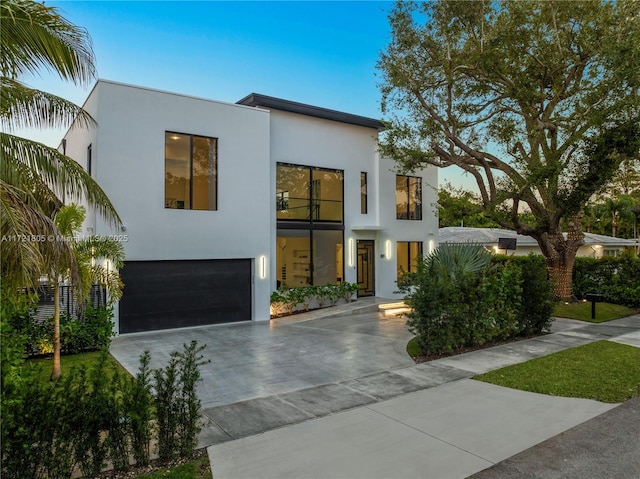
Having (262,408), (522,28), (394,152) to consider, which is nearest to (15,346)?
(262,408)

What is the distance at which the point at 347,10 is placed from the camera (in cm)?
1314

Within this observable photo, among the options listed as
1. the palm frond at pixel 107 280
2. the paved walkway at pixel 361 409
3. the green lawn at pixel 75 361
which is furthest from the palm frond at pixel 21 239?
the green lawn at pixel 75 361

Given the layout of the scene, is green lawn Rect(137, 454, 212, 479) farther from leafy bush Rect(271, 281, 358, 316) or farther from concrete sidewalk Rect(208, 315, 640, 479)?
leafy bush Rect(271, 281, 358, 316)

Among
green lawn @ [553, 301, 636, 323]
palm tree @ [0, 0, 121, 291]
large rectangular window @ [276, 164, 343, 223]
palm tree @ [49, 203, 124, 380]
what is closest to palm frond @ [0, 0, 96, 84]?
palm tree @ [0, 0, 121, 291]

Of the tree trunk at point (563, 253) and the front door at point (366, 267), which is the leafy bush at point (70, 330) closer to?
the front door at point (366, 267)

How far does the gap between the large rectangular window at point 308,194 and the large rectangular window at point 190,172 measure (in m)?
2.69

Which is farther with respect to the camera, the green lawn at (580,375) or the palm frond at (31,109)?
the green lawn at (580,375)

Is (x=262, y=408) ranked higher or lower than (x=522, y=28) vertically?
lower

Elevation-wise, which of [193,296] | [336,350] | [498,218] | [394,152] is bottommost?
[336,350]

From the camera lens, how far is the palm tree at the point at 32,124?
4.20 m

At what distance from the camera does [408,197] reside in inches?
698

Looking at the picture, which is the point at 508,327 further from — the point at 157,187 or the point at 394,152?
the point at 157,187

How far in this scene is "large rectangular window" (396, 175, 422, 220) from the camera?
17.4m

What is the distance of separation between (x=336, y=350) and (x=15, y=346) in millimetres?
6123
